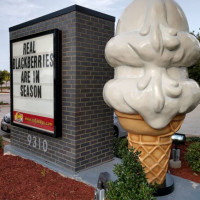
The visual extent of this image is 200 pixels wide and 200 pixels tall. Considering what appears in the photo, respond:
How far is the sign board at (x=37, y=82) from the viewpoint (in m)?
5.24

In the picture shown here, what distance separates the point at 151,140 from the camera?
382 cm

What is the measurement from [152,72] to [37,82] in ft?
10.8

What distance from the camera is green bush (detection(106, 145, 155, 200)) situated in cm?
276

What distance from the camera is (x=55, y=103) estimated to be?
5230 millimetres

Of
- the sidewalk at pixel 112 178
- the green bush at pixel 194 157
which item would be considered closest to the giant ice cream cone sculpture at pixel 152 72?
the sidewalk at pixel 112 178

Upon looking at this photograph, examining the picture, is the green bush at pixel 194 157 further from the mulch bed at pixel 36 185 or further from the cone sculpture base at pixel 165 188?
the mulch bed at pixel 36 185

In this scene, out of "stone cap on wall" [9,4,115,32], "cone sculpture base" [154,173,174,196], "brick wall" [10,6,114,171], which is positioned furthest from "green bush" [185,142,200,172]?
"stone cap on wall" [9,4,115,32]

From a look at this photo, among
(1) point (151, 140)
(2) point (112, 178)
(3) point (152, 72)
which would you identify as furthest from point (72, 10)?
(2) point (112, 178)

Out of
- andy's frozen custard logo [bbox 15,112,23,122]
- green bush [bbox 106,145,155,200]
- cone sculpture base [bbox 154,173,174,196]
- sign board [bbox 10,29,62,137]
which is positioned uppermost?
sign board [bbox 10,29,62,137]

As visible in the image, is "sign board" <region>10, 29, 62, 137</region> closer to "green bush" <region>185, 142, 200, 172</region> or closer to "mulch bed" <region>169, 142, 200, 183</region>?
"mulch bed" <region>169, 142, 200, 183</region>

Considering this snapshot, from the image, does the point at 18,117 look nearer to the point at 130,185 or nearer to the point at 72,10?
the point at 72,10

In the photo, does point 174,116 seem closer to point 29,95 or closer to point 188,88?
point 188,88

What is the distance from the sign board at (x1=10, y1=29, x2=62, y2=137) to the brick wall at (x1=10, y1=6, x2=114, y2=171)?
179 millimetres

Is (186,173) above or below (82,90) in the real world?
below
